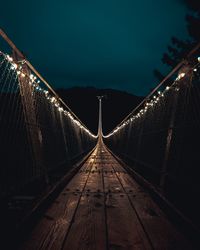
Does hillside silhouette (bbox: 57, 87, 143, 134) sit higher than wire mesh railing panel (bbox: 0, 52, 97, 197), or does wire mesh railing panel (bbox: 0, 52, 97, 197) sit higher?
hillside silhouette (bbox: 57, 87, 143, 134)

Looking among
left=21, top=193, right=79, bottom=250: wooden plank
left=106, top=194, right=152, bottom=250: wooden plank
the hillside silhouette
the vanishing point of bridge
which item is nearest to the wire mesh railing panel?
the vanishing point of bridge

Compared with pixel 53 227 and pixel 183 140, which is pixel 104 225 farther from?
pixel 183 140

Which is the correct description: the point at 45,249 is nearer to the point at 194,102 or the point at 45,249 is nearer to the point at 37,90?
→ the point at 194,102

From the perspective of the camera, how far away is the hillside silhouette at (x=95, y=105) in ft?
361

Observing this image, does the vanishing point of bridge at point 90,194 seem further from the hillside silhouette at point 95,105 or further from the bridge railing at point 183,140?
the hillside silhouette at point 95,105

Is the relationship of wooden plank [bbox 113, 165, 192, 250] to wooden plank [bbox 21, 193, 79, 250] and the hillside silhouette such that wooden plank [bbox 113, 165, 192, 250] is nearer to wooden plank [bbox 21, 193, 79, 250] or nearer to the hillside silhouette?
wooden plank [bbox 21, 193, 79, 250]

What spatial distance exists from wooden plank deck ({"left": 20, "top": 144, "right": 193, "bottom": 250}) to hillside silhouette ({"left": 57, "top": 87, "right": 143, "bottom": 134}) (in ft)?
311

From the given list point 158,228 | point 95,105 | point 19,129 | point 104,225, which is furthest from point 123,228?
point 95,105

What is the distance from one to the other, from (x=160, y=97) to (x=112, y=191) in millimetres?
2021

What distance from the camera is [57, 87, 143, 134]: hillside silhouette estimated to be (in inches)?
4328

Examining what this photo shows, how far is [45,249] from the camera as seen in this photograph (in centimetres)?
212

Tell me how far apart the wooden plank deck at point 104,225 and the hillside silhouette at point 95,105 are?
311 ft

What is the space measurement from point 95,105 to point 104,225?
410ft

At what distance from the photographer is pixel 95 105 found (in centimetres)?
12719
